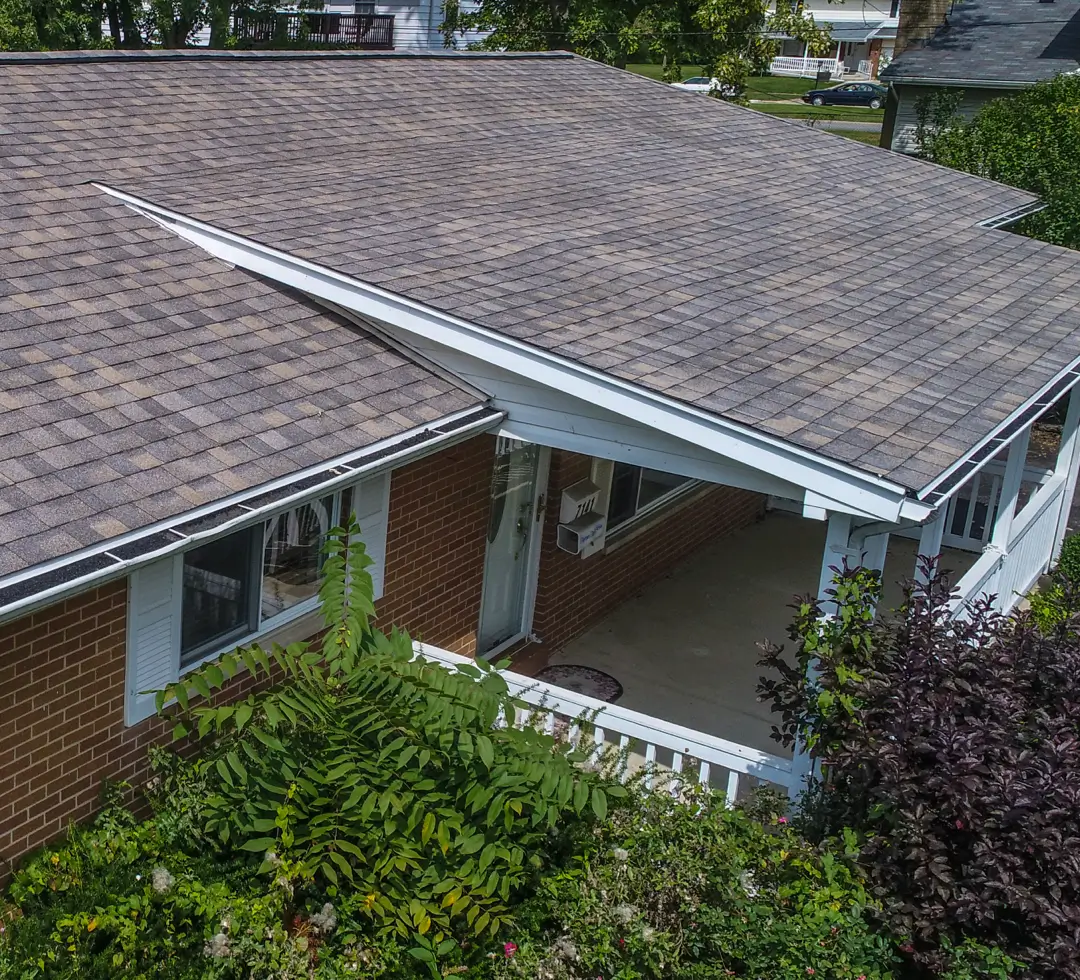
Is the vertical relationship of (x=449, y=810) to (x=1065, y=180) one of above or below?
below

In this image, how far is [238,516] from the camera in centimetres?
624

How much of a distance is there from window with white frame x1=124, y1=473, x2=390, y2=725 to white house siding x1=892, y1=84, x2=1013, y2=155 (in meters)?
24.0

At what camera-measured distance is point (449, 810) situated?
6047 mm

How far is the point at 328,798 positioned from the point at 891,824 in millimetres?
2728

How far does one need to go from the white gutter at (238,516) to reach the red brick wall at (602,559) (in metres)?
2.33

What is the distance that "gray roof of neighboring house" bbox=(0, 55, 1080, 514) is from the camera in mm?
7770

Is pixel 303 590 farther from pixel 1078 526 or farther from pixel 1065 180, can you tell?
pixel 1065 180

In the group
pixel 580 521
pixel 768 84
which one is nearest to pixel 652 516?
pixel 580 521

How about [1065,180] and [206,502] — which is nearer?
[206,502]

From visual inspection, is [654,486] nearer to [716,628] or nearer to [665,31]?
[716,628]

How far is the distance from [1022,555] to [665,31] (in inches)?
756

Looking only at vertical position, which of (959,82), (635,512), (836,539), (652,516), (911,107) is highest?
(959,82)

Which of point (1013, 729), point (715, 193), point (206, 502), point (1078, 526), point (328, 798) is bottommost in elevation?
point (1078, 526)

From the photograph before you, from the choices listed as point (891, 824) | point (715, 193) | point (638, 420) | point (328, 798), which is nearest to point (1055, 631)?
point (891, 824)
